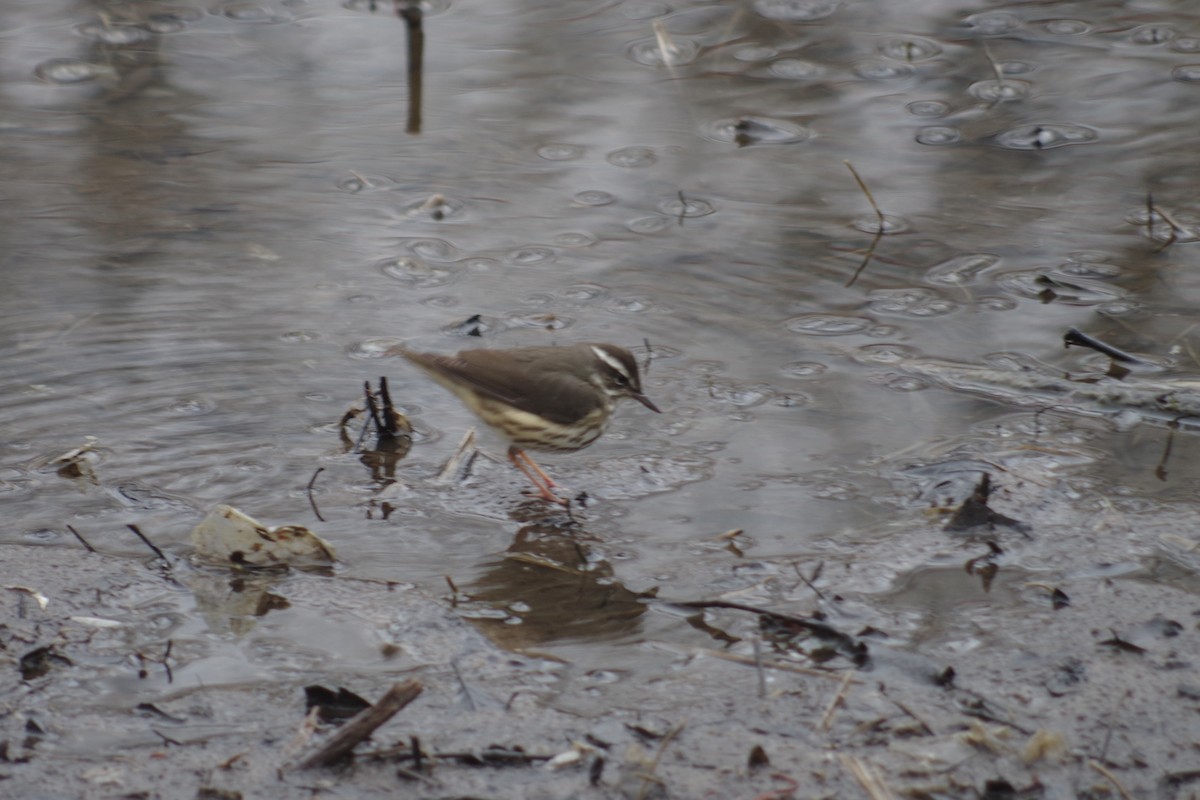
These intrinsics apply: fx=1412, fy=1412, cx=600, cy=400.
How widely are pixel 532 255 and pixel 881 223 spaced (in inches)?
84.6

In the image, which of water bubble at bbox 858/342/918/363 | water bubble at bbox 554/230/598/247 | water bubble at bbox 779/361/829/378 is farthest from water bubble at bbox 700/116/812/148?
water bubble at bbox 779/361/829/378

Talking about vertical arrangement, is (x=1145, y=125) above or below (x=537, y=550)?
above

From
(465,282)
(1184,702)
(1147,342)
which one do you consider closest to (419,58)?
(465,282)

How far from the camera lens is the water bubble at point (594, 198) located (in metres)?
8.89

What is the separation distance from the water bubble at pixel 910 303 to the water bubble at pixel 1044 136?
2.31m

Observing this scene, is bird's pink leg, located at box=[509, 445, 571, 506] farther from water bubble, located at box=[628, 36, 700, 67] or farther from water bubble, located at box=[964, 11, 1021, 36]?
water bubble, located at box=[964, 11, 1021, 36]

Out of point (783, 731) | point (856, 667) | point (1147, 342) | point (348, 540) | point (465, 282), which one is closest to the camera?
point (783, 731)

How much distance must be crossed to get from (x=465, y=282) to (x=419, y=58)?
367cm

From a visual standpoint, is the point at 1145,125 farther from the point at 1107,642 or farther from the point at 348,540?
the point at 348,540

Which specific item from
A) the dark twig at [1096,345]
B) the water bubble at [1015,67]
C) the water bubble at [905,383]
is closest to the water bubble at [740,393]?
the water bubble at [905,383]

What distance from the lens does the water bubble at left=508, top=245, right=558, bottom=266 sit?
819cm

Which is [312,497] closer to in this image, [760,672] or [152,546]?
[152,546]

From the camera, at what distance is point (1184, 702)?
4.53 meters

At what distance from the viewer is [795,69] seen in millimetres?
10961
